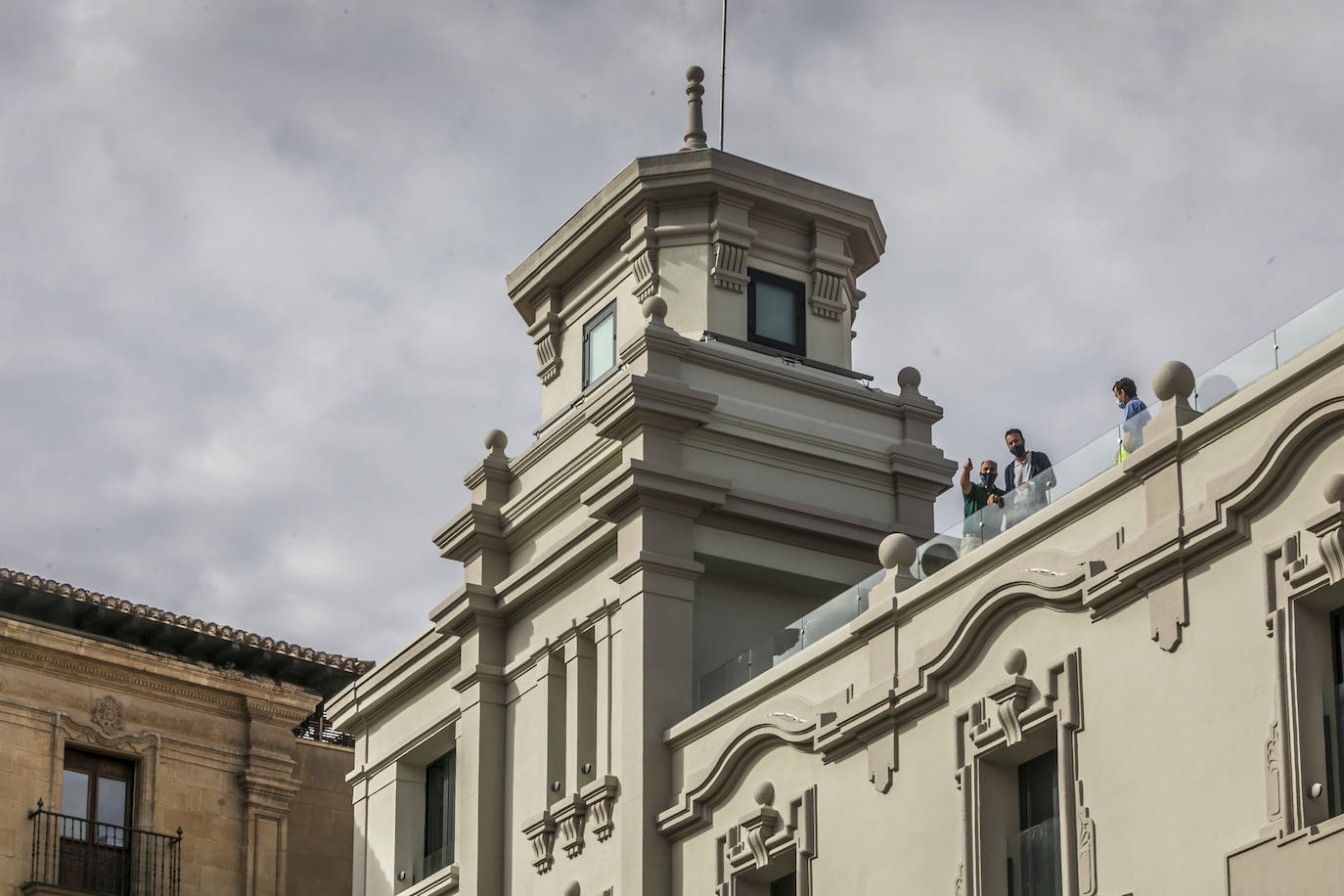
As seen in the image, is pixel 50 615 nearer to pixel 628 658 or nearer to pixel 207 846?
pixel 207 846

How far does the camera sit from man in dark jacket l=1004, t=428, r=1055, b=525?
23344 millimetres

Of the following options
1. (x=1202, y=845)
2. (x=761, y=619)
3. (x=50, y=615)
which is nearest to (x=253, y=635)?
(x=50, y=615)

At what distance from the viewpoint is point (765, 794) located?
26266 millimetres

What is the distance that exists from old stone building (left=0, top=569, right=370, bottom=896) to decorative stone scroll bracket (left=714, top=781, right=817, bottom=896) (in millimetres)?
16332

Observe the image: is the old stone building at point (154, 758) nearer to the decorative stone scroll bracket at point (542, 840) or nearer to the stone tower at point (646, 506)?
the stone tower at point (646, 506)

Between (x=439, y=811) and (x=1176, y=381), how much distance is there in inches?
621

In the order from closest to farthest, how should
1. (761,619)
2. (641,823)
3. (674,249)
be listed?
(641,823) → (761,619) → (674,249)

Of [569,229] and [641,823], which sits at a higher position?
[569,229]

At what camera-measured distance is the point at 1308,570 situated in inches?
769

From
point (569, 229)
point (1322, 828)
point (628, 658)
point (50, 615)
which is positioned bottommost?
point (1322, 828)

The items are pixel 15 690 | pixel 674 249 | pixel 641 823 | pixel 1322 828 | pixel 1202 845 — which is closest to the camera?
pixel 1322 828

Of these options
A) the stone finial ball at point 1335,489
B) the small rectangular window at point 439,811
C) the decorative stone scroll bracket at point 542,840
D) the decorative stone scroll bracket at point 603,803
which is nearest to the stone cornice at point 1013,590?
the stone finial ball at point 1335,489

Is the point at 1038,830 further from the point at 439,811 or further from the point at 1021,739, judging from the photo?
the point at 439,811

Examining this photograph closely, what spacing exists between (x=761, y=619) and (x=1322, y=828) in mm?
12277
